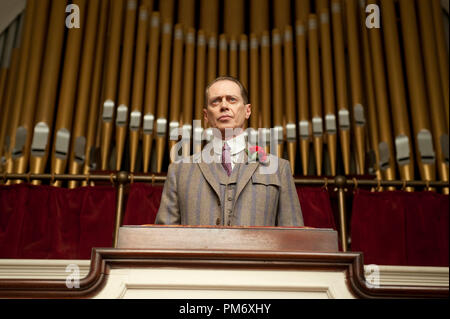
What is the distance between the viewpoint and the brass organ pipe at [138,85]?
304cm

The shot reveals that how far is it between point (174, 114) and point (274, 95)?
26.1 inches

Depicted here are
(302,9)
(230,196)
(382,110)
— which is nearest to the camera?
(230,196)

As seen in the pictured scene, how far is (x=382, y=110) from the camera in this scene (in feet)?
10.2

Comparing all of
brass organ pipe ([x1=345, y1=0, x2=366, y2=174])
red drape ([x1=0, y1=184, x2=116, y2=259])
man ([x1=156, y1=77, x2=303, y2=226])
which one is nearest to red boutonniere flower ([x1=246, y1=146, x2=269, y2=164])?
man ([x1=156, y1=77, x2=303, y2=226])

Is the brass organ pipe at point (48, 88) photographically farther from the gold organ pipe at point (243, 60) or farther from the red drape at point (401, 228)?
the red drape at point (401, 228)

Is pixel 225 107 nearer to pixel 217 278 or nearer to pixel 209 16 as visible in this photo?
pixel 217 278

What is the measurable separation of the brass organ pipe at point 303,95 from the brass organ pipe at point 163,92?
0.84 m

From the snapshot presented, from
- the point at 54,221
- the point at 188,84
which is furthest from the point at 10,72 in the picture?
the point at 54,221

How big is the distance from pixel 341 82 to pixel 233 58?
0.75 meters

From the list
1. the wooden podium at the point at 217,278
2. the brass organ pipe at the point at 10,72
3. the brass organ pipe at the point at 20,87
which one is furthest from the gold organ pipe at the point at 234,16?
the wooden podium at the point at 217,278

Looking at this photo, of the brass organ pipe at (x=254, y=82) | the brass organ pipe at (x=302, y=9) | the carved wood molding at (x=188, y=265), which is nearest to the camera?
the carved wood molding at (x=188, y=265)

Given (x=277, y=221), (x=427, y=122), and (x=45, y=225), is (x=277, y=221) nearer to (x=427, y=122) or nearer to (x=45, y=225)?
(x=45, y=225)

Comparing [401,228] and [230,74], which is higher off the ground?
[230,74]
